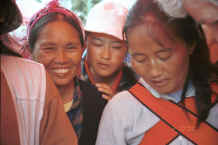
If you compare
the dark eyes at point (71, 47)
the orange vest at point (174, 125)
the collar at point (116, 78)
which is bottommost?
the orange vest at point (174, 125)

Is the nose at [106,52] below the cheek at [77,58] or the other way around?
the other way around

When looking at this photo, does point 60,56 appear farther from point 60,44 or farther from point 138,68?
point 138,68

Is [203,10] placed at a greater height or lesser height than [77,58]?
greater

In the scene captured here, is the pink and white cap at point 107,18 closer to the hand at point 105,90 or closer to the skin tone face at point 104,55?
the skin tone face at point 104,55

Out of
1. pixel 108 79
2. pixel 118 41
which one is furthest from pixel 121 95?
pixel 118 41

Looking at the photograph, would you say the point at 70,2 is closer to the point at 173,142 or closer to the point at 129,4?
the point at 129,4

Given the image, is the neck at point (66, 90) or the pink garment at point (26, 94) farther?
the neck at point (66, 90)

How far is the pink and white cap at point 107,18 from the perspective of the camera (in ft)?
2.97

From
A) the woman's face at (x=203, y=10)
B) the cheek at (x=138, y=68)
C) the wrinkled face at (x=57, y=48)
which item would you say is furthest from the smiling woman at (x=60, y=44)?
the woman's face at (x=203, y=10)

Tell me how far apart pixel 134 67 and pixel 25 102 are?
1.32ft

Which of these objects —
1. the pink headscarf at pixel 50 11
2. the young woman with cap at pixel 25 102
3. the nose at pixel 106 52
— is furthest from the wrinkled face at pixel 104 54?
the young woman with cap at pixel 25 102

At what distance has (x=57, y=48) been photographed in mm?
880

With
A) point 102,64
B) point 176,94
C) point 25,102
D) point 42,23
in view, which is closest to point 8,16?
point 42,23

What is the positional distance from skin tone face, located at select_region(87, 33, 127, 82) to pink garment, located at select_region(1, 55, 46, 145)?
0.24 m
